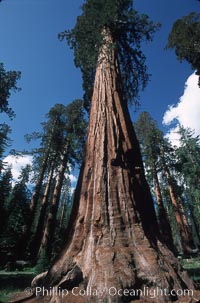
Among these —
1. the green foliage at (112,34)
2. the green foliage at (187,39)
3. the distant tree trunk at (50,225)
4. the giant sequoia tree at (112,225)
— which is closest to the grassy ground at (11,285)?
the giant sequoia tree at (112,225)

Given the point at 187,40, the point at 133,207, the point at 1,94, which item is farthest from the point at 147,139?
the point at 133,207

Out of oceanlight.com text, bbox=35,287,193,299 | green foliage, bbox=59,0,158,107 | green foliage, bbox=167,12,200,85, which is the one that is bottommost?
oceanlight.com text, bbox=35,287,193,299

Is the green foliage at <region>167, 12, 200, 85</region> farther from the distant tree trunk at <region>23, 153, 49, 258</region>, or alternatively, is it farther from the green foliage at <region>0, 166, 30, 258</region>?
the green foliage at <region>0, 166, 30, 258</region>

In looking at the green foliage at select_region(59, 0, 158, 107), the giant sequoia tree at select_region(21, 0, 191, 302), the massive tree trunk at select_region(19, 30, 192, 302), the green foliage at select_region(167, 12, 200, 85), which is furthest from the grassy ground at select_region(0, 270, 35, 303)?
the green foliage at select_region(167, 12, 200, 85)

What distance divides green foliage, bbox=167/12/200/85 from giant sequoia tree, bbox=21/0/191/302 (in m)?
8.95

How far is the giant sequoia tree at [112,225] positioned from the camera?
305cm

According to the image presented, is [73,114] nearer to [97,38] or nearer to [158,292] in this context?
[97,38]

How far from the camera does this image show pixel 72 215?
4281 millimetres

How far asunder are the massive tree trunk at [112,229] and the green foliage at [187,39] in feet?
32.5

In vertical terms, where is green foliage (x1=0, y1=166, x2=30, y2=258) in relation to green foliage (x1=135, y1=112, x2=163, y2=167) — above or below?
below

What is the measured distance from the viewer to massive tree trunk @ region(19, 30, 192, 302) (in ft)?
9.96

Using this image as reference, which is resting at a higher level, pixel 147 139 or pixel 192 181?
pixel 147 139

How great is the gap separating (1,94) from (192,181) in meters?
21.1

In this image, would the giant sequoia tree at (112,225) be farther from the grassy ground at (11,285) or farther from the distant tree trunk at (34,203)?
the distant tree trunk at (34,203)
